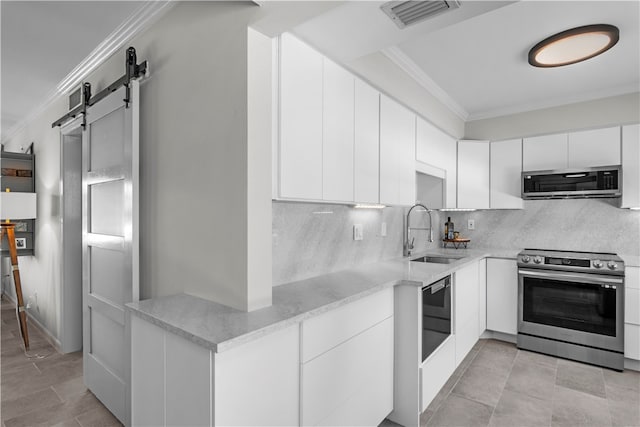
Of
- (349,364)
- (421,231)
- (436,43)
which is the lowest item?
(349,364)

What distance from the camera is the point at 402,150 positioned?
2.72 m

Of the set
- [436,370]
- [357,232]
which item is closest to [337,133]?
[357,232]

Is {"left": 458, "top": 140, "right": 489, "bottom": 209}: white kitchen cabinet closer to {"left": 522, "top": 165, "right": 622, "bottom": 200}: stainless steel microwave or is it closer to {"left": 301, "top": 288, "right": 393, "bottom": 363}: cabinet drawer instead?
{"left": 522, "top": 165, "right": 622, "bottom": 200}: stainless steel microwave

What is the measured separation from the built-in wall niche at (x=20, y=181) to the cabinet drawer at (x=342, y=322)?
4.00 meters

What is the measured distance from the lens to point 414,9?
166 cm

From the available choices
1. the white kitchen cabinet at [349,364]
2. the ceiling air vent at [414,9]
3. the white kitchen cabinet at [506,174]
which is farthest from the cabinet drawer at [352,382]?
the white kitchen cabinet at [506,174]

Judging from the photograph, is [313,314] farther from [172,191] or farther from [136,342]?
[172,191]

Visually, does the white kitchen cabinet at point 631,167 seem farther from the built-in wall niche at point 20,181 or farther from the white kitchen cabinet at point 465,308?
the built-in wall niche at point 20,181

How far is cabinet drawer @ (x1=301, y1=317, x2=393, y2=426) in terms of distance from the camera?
1528 mm

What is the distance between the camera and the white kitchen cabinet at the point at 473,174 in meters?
3.83

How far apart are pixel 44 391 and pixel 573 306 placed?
443 centimetres

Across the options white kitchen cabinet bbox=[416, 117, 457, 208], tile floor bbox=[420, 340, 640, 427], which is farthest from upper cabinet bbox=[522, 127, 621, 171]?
tile floor bbox=[420, 340, 640, 427]

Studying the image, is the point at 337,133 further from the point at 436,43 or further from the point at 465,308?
the point at 465,308

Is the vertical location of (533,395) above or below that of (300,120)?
below
